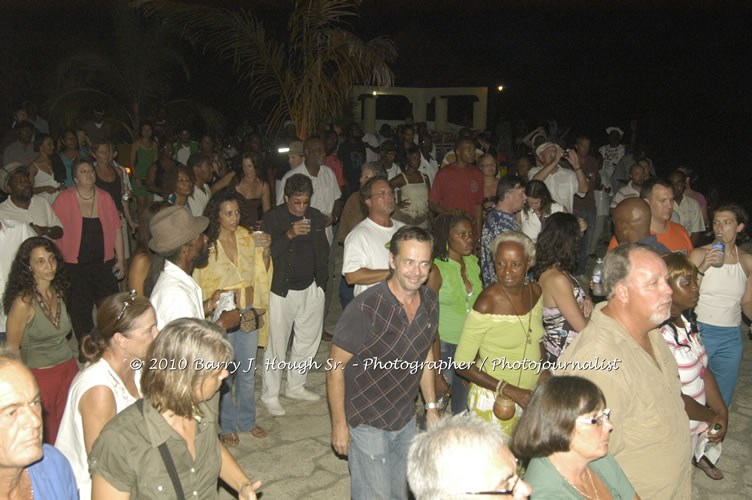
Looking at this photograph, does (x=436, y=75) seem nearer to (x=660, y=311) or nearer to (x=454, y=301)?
(x=454, y=301)

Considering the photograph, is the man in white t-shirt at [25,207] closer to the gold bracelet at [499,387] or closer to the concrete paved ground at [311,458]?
the concrete paved ground at [311,458]

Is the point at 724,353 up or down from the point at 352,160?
down

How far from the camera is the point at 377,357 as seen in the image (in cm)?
356

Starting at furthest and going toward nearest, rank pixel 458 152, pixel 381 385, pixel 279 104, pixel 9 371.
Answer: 1. pixel 279 104
2. pixel 458 152
3. pixel 381 385
4. pixel 9 371

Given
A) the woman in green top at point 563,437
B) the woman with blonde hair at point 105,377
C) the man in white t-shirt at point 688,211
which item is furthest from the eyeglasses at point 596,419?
the man in white t-shirt at point 688,211

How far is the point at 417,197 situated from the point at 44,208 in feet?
14.4

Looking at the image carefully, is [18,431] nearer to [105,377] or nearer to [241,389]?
[105,377]

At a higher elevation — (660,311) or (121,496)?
(660,311)

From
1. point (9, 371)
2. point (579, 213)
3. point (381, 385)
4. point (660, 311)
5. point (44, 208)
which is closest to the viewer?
point (9, 371)

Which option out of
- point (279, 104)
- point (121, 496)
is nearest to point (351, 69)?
point (279, 104)

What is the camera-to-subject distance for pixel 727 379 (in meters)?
5.11

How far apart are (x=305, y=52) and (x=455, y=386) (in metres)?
6.76

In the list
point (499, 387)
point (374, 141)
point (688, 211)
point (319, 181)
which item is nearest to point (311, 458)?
point (499, 387)

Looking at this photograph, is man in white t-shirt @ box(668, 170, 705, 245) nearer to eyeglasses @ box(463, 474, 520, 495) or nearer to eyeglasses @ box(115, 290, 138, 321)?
eyeglasses @ box(463, 474, 520, 495)
